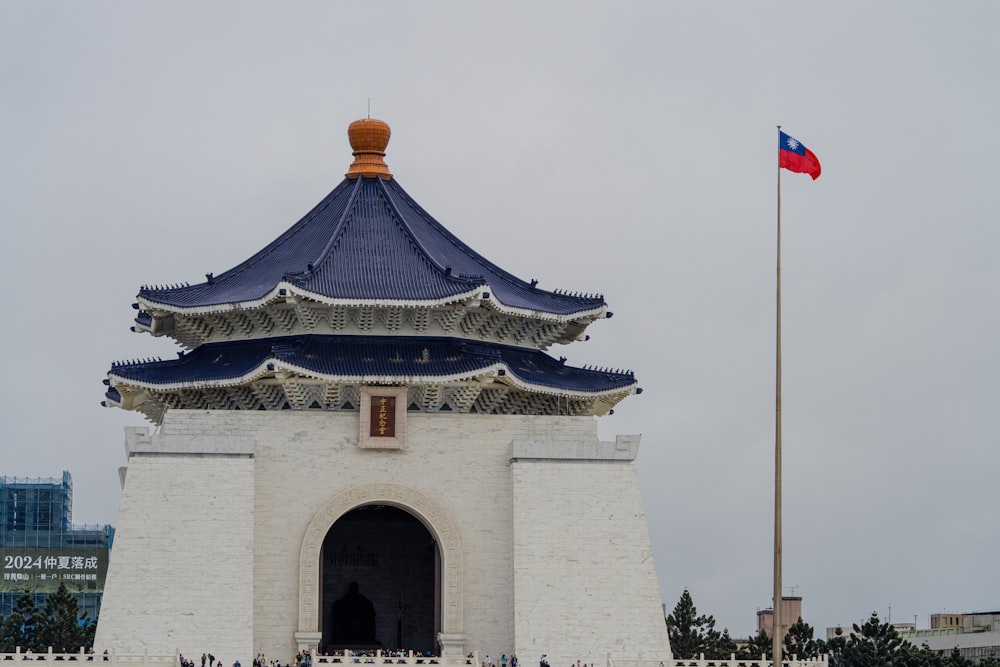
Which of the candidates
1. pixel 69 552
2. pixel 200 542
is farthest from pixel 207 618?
pixel 69 552

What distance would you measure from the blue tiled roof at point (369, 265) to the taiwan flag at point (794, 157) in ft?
27.5

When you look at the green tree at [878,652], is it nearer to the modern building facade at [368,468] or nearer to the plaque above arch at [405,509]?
the modern building facade at [368,468]

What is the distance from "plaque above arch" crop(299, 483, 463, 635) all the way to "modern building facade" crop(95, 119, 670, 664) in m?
0.05

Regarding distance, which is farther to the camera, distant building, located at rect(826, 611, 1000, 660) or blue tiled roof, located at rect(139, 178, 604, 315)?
distant building, located at rect(826, 611, 1000, 660)

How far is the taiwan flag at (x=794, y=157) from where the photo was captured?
4716 cm

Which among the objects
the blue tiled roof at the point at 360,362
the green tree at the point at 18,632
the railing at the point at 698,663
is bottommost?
the railing at the point at 698,663

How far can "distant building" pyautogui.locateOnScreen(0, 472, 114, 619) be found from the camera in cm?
8856

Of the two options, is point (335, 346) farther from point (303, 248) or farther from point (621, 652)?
point (621, 652)

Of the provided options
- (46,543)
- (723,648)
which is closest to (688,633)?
(723,648)

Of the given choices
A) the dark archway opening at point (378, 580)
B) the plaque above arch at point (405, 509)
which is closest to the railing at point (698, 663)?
the plaque above arch at point (405, 509)

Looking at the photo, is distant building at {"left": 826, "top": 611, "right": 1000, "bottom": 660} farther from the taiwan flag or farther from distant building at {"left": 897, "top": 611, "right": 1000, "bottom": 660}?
the taiwan flag

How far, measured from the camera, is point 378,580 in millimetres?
57406

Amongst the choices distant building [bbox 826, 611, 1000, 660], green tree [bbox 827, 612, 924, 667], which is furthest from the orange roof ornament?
distant building [bbox 826, 611, 1000, 660]

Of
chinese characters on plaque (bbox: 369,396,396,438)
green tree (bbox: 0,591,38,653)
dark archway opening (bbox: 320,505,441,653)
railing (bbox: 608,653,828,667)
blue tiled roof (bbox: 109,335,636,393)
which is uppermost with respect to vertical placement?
blue tiled roof (bbox: 109,335,636,393)
